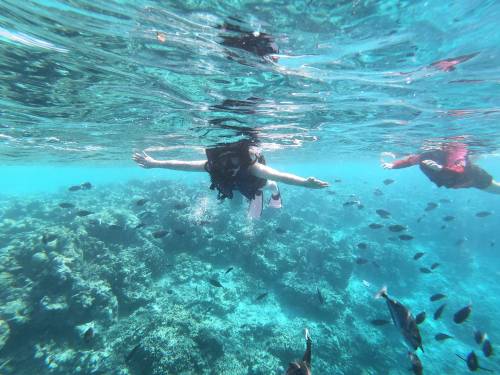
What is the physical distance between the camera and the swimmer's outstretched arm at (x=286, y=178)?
604 cm

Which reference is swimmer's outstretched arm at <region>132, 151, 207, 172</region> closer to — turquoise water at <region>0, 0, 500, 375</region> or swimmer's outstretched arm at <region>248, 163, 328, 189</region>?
swimmer's outstretched arm at <region>248, 163, 328, 189</region>

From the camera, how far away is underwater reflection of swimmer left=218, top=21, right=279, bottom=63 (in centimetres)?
629

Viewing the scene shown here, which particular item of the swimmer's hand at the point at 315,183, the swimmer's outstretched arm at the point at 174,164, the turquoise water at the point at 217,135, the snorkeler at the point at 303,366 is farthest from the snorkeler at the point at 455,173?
the snorkeler at the point at 303,366

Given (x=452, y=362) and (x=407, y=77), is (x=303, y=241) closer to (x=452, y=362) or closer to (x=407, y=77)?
(x=452, y=362)

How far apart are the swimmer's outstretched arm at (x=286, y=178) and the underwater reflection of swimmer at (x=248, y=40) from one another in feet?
9.75

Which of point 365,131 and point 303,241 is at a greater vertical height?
point 365,131

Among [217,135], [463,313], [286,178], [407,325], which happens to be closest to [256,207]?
[286,178]

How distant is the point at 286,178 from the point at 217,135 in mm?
10871

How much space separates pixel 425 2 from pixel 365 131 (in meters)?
13.6

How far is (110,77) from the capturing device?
8938 mm

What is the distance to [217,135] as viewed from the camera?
16.6 m

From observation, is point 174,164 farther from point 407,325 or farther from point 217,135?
point 217,135

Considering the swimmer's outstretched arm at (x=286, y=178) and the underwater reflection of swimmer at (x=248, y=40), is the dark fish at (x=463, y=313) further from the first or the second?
the underwater reflection of swimmer at (x=248, y=40)

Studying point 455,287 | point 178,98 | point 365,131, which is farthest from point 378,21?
point 455,287
